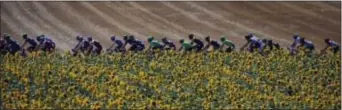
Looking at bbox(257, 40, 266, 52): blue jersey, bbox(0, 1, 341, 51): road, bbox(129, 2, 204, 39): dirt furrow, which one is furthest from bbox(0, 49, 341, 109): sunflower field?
bbox(129, 2, 204, 39): dirt furrow

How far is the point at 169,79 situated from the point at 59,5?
16583 millimetres

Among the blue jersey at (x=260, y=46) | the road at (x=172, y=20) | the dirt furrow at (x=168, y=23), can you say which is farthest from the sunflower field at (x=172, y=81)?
the dirt furrow at (x=168, y=23)

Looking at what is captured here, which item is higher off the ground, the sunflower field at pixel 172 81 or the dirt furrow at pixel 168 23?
the dirt furrow at pixel 168 23

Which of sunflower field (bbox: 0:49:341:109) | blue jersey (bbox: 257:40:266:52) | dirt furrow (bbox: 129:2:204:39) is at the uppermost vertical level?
dirt furrow (bbox: 129:2:204:39)

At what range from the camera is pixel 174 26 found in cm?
2647

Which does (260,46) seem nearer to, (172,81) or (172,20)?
(172,81)

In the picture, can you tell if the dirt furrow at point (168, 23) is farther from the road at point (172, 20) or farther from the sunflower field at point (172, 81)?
the sunflower field at point (172, 81)

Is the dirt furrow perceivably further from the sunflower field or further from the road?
the sunflower field

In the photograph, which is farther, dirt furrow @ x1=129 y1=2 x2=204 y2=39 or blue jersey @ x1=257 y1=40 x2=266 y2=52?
dirt furrow @ x1=129 y1=2 x2=204 y2=39

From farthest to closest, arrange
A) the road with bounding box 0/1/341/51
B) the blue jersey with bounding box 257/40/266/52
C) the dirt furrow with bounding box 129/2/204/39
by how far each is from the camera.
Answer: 1. the dirt furrow with bounding box 129/2/204/39
2. the road with bounding box 0/1/341/51
3. the blue jersey with bounding box 257/40/266/52

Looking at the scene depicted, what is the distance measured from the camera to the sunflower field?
1245 cm

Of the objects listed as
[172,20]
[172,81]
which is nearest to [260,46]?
[172,81]

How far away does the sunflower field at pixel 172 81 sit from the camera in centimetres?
1245

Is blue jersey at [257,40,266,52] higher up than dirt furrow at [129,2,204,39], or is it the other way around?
dirt furrow at [129,2,204,39]
